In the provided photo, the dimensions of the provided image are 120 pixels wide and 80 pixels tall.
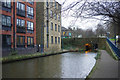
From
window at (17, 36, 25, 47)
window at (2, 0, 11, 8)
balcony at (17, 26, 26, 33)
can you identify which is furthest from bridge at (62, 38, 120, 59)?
window at (2, 0, 11, 8)

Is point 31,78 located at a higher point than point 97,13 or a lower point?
lower

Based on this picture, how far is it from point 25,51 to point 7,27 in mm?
6170

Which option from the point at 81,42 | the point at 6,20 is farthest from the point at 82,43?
the point at 6,20

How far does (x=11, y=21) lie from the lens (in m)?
23.5

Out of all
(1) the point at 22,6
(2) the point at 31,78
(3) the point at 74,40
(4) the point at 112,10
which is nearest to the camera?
(4) the point at 112,10

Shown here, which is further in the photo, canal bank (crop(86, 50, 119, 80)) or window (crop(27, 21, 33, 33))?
window (crop(27, 21, 33, 33))

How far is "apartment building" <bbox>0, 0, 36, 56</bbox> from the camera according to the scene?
860 inches

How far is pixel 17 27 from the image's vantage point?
25000mm

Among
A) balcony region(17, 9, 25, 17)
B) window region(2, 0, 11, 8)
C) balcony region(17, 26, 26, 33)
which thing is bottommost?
balcony region(17, 26, 26, 33)

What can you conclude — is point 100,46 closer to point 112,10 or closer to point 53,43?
point 53,43

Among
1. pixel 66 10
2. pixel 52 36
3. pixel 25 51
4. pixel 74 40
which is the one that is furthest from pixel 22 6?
pixel 74 40

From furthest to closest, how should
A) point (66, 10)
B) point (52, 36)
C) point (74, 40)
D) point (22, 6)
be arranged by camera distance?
point (74, 40), point (52, 36), point (22, 6), point (66, 10)

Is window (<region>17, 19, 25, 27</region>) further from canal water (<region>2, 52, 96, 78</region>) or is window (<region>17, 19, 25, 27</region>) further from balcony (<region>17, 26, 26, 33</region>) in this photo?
canal water (<region>2, 52, 96, 78</region>)

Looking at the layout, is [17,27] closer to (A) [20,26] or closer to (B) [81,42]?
(A) [20,26]
